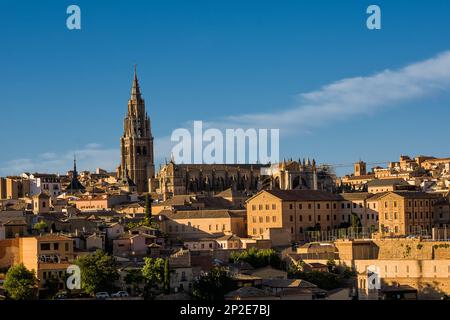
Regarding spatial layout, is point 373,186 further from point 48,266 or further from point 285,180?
point 48,266

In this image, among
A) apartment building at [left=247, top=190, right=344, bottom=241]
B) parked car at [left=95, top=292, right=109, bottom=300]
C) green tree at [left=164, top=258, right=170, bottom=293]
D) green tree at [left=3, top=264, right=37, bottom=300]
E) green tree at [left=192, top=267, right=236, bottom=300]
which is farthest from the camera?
apartment building at [left=247, top=190, right=344, bottom=241]

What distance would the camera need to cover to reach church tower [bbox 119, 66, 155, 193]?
114375 millimetres

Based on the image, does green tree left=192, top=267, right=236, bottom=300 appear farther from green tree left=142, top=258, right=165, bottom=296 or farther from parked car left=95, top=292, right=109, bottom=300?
parked car left=95, top=292, right=109, bottom=300

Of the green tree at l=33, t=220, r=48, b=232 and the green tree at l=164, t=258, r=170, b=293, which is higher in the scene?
the green tree at l=33, t=220, r=48, b=232

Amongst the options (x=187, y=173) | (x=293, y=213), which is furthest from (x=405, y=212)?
(x=187, y=173)

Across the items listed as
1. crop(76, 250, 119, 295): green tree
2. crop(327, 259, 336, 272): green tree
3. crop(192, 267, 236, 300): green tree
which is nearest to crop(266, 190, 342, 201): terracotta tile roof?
crop(327, 259, 336, 272): green tree

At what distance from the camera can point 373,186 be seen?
86.0 meters

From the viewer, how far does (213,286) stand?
161ft

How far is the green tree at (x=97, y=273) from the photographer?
49625 millimetres

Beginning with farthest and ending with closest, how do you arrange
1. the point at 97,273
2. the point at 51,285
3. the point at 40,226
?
the point at 40,226 < the point at 51,285 < the point at 97,273

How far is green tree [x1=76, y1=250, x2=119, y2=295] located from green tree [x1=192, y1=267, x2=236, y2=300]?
3576mm

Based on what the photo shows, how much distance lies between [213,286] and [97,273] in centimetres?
498

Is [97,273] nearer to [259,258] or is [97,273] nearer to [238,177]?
[259,258]
